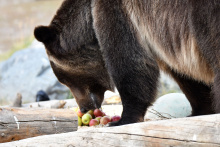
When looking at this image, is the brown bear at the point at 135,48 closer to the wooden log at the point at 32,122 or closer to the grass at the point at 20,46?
the wooden log at the point at 32,122

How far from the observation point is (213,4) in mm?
3346

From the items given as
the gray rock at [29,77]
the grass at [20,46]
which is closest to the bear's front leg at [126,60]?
the gray rock at [29,77]

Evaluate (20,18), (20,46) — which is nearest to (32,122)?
(20,46)

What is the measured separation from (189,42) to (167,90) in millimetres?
5122

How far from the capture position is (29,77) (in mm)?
10016

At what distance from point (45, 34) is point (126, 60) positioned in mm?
1171

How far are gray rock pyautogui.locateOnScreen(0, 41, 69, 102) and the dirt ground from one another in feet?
14.7

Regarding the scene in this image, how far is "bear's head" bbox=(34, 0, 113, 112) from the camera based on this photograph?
16.2 ft

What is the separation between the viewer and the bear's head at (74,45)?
493 cm

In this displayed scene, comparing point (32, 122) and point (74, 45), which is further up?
point (74, 45)

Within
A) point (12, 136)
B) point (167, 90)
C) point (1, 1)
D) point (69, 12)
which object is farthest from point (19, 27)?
point (12, 136)

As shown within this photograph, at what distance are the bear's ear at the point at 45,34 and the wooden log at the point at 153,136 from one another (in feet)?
6.55

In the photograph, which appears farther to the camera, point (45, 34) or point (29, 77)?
point (29, 77)

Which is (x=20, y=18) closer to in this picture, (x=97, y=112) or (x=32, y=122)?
(x=97, y=112)
